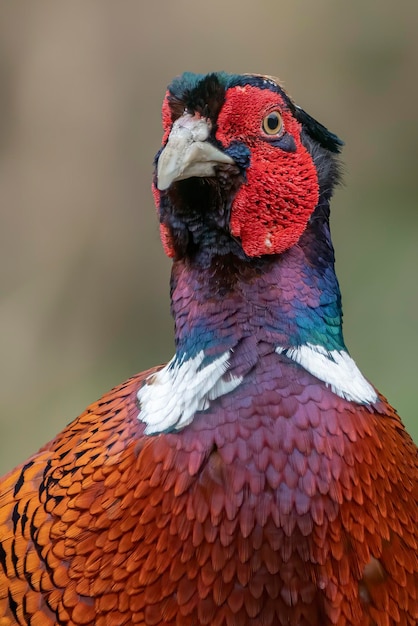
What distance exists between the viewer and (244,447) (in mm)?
1250

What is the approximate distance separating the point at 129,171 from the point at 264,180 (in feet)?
8.51

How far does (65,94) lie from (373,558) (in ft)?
9.95

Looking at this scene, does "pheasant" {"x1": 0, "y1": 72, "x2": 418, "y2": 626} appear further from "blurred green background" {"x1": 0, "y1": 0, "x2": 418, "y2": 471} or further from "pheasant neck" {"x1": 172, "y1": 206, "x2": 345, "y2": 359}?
"blurred green background" {"x1": 0, "y1": 0, "x2": 418, "y2": 471}

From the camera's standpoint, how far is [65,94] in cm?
370

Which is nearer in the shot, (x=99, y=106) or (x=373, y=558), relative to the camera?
(x=373, y=558)

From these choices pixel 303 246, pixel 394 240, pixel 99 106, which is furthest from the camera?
pixel 99 106

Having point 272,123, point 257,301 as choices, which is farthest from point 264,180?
point 257,301

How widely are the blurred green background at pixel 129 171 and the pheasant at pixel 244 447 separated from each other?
2.06m

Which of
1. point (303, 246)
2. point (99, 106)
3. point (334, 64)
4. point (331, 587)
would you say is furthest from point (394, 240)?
point (331, 587)

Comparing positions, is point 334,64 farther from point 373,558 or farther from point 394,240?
point 373,558

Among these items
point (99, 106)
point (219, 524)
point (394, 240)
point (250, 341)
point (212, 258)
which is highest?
point (99, 106)

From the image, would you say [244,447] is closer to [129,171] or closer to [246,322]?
[246,322]

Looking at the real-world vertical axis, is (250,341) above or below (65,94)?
below

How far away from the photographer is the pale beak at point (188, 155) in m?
1.22
